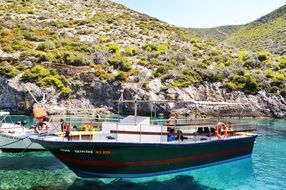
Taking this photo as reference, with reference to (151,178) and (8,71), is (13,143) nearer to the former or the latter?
(151,178)

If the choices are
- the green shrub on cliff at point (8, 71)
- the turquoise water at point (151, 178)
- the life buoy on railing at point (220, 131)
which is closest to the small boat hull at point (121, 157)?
the turquoise water at point (151, 178)

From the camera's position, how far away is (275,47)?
97.8 meters

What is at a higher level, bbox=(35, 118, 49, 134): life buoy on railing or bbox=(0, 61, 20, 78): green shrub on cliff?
bbox=(0, 61, 20, 78): green shrub on cliff

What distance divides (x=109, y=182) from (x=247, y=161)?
1028cm

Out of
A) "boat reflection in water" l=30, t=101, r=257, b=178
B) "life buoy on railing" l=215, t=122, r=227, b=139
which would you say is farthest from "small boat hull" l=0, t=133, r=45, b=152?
"life buoy on railing" l=215, t=122, r=227, b=139

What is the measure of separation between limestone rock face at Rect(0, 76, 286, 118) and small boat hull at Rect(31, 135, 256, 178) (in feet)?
90.8

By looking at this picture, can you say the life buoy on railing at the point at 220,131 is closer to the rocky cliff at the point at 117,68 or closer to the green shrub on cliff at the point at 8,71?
the rocky cliff at the point at 117,68

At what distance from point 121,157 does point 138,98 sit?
3410cm

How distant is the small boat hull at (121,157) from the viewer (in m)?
16.7

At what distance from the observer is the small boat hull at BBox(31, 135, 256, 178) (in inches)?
659

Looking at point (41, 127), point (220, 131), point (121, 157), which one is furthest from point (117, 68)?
point (121, 157)

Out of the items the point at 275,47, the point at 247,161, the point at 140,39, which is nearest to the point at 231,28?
the point at 275,47

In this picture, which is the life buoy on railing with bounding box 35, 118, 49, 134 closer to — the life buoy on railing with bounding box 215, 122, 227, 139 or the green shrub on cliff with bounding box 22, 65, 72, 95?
the life buoy on railing with bounding box 215, 122, 227, 139

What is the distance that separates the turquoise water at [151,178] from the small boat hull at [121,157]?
457 mm
